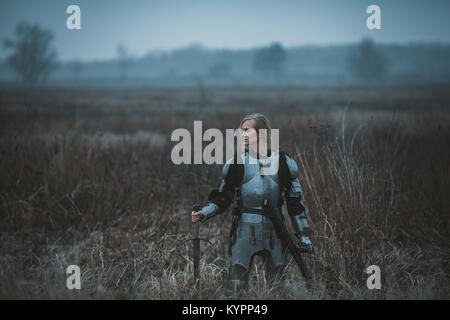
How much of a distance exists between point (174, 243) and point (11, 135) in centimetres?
322

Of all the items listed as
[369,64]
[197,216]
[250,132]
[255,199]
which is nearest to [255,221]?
[255,199]

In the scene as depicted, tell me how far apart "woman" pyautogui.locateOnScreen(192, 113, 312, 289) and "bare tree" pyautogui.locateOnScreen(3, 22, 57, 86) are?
55865 mm

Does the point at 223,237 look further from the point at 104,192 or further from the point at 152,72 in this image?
the point at 152,72

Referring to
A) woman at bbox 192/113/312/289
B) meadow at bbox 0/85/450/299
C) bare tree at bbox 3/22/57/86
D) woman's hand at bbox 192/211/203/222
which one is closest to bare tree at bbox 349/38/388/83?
bare tree at bbox 3/22/57/86

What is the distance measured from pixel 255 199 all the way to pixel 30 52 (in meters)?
57.6

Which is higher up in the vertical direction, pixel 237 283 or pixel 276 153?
pixel 276 153

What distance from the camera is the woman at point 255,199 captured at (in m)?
2.32

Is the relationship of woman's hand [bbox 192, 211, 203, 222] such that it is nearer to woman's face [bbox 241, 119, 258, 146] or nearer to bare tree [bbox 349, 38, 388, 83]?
woman's face [bbox 241, 119, 258, 146]

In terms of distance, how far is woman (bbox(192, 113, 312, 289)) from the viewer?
2.32 m

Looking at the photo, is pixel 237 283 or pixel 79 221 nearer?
pixel 237 283

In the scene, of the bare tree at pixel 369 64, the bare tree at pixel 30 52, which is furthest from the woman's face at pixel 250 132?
the bare tree at pixel 369 64
